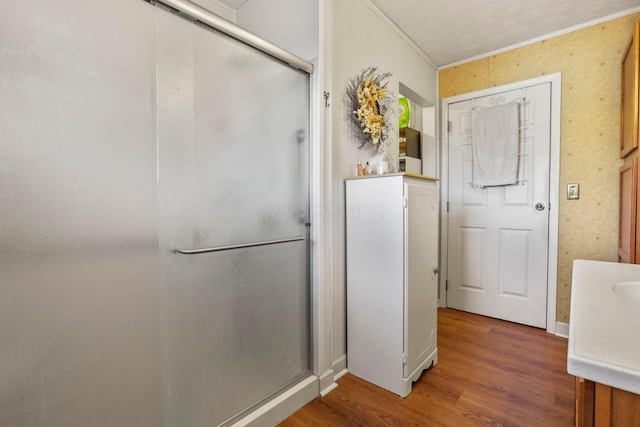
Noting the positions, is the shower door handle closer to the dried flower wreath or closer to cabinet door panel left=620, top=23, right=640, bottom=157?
the dried flower wreath

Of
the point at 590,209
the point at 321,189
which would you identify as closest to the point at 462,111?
the point at 590,209

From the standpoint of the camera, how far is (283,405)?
1439 millimetres

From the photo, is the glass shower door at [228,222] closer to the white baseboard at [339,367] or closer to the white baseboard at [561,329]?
the white baseboard at [339,367]

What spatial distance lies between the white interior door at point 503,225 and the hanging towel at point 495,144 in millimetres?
77

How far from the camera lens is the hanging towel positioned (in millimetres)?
2535

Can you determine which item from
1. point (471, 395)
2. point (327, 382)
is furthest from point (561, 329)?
point (327, 382)

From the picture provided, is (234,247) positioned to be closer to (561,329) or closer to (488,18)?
(488,18)

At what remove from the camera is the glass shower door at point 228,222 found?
42.7 inches

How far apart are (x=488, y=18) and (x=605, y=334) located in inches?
97.9

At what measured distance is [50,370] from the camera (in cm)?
84

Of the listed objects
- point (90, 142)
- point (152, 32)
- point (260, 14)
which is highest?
point (260, 14)

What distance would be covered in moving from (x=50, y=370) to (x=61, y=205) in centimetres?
49

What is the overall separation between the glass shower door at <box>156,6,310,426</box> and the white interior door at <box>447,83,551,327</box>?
1.94 m

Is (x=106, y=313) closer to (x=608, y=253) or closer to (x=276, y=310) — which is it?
(x=276, y=310)
